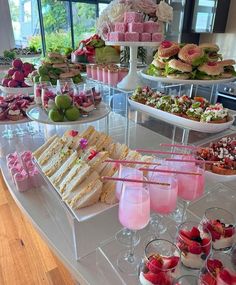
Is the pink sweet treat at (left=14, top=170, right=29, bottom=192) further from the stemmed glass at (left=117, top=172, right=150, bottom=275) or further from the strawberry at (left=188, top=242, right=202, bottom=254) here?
the strawberry at (left=188, top=242, right=202, bottom=254)

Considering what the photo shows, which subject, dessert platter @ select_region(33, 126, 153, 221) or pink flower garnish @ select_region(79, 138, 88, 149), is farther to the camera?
pink flower garnish @ select_region(79, 138, 88, 149)

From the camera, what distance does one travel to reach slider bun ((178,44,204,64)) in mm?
1188

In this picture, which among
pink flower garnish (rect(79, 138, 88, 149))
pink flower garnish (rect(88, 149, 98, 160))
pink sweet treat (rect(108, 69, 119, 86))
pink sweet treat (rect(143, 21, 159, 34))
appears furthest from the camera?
pink sweet treat (rect(108, 69, 119, 86))

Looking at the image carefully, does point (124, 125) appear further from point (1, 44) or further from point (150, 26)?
point (1, 44)

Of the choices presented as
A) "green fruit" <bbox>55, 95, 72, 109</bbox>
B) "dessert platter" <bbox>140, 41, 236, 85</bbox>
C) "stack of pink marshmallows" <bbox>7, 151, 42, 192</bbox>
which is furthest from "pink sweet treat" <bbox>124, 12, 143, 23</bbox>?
"stack of pink marshmallows" <bbox>7, 151, 42, 192</bbox>

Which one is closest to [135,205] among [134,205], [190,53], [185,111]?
[134,205]

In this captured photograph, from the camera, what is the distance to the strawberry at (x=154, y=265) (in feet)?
1.65

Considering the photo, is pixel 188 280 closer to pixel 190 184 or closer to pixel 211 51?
pixel 190 184

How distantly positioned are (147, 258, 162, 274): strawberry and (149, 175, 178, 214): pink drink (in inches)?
6.2

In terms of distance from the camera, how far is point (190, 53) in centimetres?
122

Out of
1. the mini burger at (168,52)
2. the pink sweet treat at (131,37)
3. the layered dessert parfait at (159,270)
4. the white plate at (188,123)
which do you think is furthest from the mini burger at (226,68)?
the layered dessert parfait at (159,270)

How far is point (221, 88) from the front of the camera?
2705 mm

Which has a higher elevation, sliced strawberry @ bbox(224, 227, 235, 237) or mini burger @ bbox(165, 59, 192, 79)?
mini burger @ bbox(165, 59, 192, 79)

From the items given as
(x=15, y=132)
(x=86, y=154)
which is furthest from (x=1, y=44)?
(x=86, y=154)
